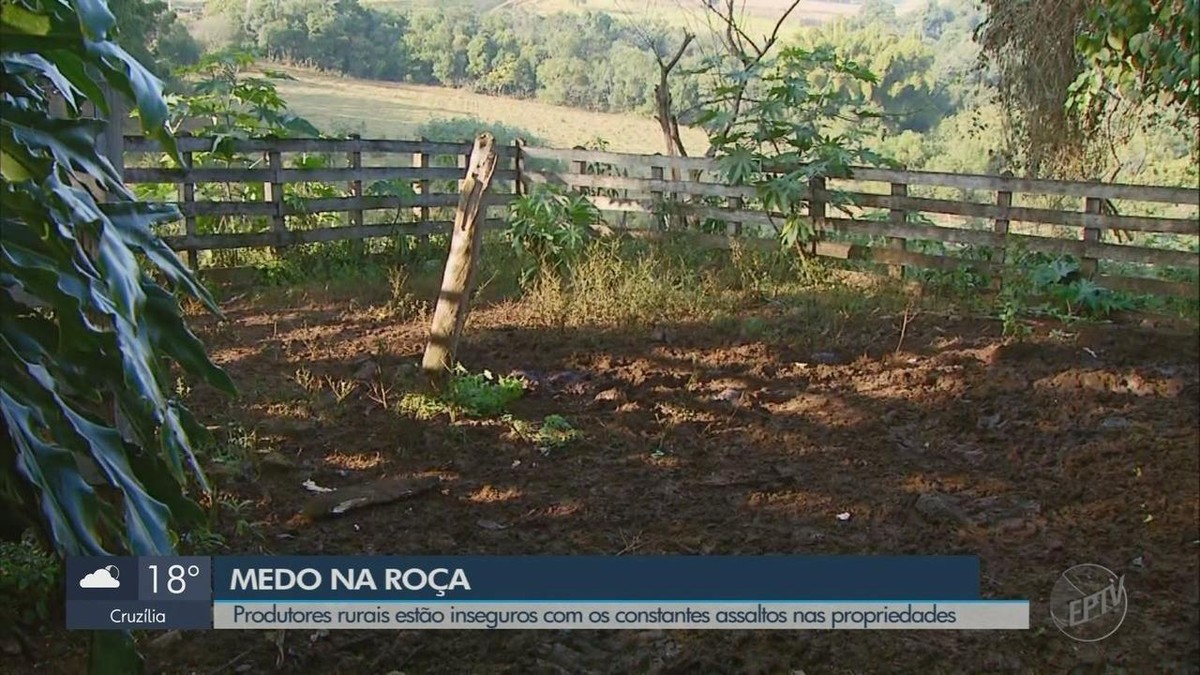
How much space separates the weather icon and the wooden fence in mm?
5229

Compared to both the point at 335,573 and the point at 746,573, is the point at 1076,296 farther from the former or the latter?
the point at 335,573

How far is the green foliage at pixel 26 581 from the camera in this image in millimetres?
2074

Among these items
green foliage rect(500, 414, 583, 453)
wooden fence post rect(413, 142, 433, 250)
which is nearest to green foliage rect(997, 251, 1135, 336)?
green foliage rect(500, 414, 583, 453)

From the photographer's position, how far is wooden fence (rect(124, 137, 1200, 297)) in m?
6.14

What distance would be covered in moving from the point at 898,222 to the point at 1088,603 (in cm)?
474

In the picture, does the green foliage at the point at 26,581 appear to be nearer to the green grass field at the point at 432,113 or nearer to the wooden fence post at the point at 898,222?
the wooden fence post at the point at 898,222

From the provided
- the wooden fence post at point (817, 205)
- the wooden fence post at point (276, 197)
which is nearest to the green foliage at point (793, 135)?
the wooden fence post at point (817, 205)

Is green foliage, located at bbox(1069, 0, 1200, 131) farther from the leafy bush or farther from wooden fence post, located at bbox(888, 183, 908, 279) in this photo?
wooden fence post, located at bbox(888, 183, 908, 279)

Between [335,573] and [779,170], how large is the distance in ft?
19.2

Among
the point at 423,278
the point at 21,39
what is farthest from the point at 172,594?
the point at 423,278

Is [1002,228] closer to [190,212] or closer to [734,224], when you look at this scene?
[734,224]

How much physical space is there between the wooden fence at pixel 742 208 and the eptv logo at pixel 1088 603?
3.71 meters

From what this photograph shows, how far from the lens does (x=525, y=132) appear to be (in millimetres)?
11992

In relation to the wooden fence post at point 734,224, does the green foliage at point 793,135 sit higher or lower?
higher
